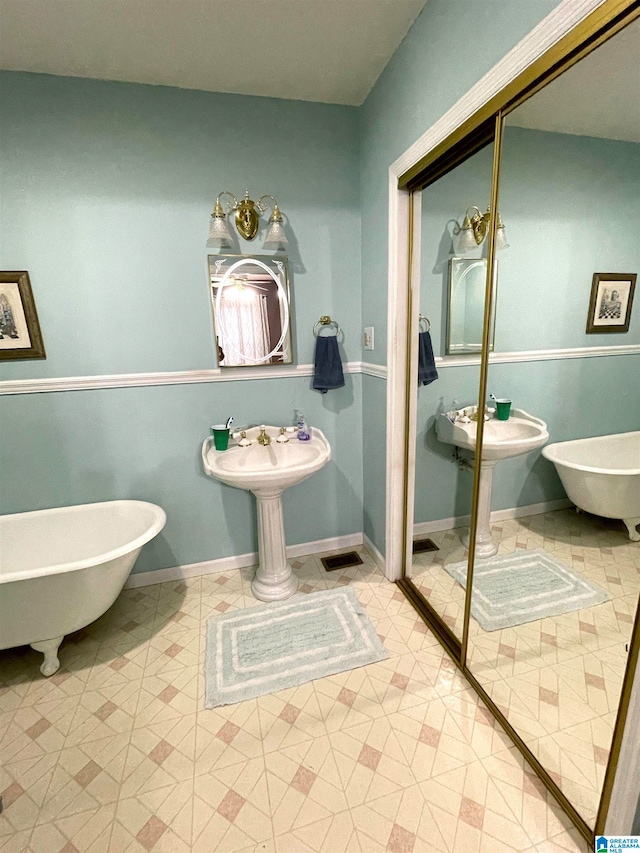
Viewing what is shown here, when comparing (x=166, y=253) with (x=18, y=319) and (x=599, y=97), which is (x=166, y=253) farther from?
(x=599, y=97)

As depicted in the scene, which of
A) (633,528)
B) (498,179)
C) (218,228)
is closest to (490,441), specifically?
(633,528)

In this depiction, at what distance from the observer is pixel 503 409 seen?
1326 mm

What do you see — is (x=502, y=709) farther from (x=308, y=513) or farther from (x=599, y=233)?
(x=599, y=233)

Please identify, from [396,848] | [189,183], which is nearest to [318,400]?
[189,183]

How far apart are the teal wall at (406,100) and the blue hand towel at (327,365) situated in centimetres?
20

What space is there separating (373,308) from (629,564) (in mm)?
1534

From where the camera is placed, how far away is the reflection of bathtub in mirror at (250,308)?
Answer: 78.2 inches

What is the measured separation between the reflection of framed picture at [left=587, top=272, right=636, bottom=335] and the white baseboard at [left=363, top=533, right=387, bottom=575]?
1683 mm

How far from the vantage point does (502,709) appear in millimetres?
1406

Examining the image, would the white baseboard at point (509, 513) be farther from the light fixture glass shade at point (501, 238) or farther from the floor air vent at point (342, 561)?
the light fixture glass shade at point (501, 238)

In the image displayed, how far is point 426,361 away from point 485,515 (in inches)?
28.6

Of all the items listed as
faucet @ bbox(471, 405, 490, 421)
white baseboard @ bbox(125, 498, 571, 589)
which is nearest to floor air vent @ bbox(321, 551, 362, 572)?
white baseboard @ bbox(125, 498, 571, 589)

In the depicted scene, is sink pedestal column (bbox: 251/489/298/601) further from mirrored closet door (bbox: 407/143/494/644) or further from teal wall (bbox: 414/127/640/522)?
teal wall (bbox: 414/127/640/522)

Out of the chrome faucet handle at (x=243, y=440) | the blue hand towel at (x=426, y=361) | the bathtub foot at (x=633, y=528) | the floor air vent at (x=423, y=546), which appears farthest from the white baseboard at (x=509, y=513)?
the chrome faucet handle at (x=243, y=440)
